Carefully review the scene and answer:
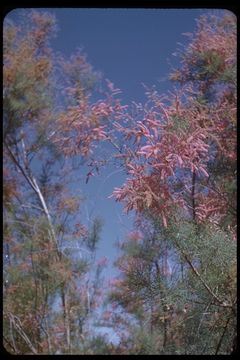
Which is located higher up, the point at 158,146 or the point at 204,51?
the point at 204,51

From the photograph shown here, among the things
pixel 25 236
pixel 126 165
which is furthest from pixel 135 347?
pixel 126 165

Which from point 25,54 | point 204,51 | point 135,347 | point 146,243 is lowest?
point 135,347

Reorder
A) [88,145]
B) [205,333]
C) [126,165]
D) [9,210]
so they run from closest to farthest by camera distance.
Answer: [126,165]
[88,145]
[205,333]
[9,210]

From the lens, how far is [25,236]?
127 inches

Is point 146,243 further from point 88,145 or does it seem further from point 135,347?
point 135,347

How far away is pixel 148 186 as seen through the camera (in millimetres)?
1724

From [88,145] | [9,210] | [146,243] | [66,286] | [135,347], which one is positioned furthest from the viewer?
[9,210]

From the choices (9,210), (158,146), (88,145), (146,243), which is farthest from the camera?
(9,210)

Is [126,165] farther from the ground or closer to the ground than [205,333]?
farther from the ground

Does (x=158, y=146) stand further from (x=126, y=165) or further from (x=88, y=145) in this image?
(x=88, y=145)

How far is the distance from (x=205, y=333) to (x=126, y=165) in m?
0.83

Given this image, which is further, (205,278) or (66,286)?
(66,286)

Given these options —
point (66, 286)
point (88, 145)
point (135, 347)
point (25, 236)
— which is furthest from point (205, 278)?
point (25, 236)

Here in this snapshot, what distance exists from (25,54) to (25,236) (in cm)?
122
